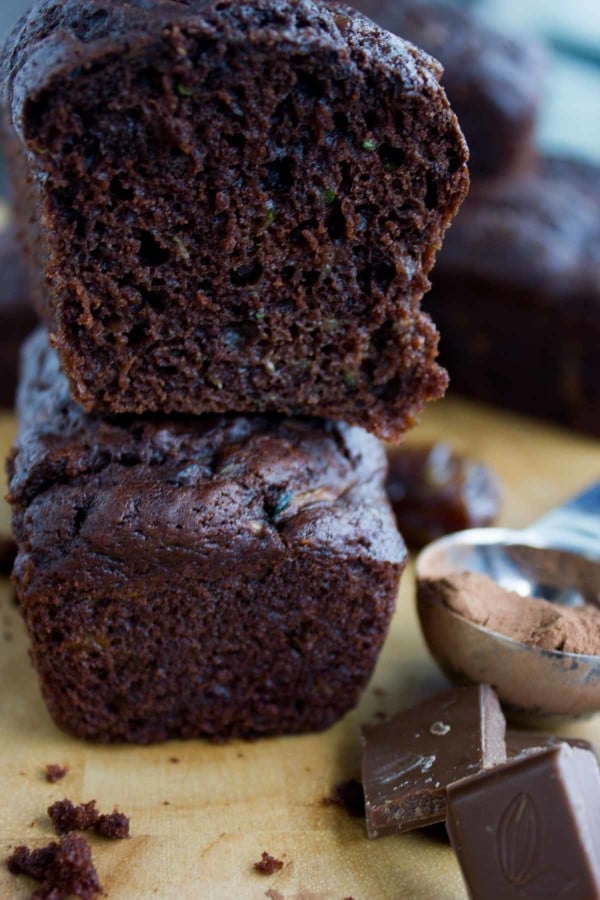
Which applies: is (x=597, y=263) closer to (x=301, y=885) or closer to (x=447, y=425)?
(x=447, y=425)

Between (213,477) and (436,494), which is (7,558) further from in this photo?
(436,494)

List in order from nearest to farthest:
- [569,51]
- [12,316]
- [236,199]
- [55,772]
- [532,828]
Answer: [532,828]
[236,199]
[55,772]
[12,316]
[569,51]

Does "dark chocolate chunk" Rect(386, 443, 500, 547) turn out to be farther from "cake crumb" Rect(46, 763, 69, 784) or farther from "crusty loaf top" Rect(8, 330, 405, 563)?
"cake crumb" Rect(46, 763, 69, 784)

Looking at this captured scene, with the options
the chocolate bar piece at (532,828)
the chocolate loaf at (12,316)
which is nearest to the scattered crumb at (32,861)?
the chocolate bar piece at (532,828)

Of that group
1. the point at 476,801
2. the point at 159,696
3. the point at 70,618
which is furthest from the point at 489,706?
the point at 70,618

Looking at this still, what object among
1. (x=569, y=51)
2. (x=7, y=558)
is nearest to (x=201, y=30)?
(x=7, y=558)

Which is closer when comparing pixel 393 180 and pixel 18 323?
pixel 393 180

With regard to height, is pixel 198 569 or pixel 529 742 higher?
pixel 198 569

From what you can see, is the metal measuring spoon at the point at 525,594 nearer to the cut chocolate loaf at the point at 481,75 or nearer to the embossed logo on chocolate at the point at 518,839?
the embossed logo on chocolate at the point at 518,839
